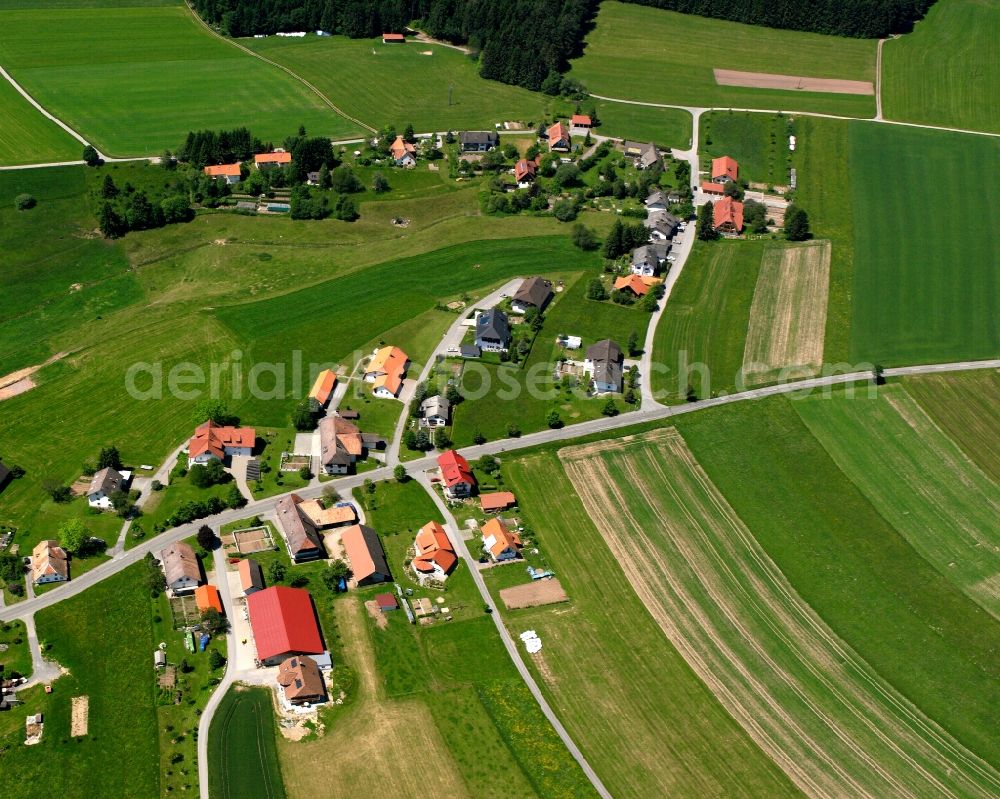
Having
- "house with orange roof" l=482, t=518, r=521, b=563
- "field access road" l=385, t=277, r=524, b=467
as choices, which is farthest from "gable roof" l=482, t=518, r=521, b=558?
"field access road" l=385, t=277, r=524, b=467

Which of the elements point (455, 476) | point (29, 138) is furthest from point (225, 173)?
point (455, 476)

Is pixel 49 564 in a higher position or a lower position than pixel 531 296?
lower

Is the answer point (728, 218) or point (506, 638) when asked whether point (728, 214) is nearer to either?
point (728, 218)

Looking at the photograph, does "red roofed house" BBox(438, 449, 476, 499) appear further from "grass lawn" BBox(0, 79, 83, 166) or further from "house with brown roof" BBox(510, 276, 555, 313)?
"grass lawn" BBox(0, 79, 83, 166)

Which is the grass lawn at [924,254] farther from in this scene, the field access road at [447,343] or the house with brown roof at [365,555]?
the house with brown roof at [365,555]

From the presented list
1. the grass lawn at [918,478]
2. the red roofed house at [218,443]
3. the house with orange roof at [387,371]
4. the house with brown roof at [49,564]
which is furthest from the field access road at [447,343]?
the grass lawn at [918,478]
